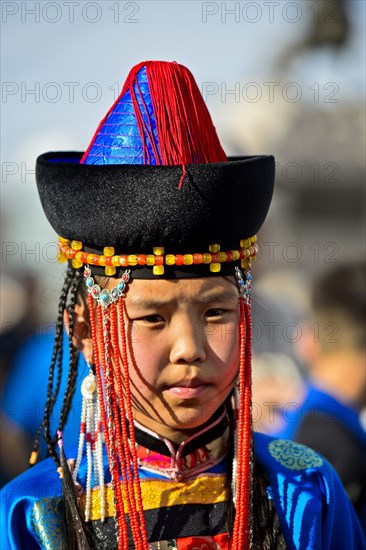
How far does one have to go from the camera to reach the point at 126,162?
212 centimetres

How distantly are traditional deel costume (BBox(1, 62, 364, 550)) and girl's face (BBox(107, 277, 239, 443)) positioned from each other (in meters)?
0.03

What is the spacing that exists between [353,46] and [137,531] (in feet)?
14.6

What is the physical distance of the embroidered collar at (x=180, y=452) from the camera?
2307 mm

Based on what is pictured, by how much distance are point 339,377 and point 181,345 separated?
8.62 ft

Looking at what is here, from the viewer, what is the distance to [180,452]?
7.61 ft

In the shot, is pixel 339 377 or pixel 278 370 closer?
pixel 339 377

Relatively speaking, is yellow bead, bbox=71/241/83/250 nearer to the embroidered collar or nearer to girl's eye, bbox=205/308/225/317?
girl's eye, bbox=205/308/225/317

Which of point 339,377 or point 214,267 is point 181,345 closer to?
point 214,267

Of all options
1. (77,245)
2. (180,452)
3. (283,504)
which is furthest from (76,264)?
(283,504)

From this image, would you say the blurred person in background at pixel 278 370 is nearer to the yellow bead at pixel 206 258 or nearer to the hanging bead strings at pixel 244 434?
the hanging bead strings at pixel 244 434

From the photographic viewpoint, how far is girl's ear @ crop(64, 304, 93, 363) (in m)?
2.31

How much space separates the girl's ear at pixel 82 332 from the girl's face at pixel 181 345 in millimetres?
205

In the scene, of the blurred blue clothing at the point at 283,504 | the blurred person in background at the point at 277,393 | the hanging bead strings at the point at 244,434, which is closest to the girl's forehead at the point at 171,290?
the hanging bead strings at the point at 244,434

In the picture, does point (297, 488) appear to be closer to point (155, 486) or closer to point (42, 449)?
point (155, 486)
